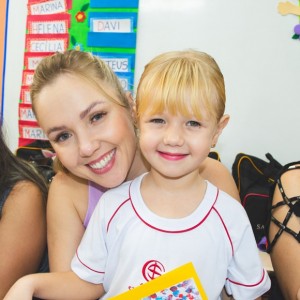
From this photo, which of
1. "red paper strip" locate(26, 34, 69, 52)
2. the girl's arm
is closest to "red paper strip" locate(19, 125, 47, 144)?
"red paper strip" locate(26, 34, 69, 52)

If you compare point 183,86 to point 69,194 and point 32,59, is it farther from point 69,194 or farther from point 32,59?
point 32,59

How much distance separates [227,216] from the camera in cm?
80

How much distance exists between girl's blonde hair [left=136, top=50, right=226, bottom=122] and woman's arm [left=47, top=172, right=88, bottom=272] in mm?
387

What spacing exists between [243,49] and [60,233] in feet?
5.18

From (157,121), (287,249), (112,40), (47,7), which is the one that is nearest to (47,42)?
(47,7)

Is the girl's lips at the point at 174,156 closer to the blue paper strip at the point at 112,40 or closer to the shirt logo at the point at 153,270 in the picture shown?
the shirt logo at the point at 153,270

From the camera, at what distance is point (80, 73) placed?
3.07ft

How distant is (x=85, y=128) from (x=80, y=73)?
Result: 16cm

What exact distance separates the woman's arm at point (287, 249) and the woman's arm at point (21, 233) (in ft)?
2.51

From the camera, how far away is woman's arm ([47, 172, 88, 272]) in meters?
0.97

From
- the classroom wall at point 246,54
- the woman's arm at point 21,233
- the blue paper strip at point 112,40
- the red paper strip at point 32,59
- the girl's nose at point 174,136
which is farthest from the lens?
the red paper strip at point 32,59

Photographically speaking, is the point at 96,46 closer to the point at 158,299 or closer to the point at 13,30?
the point at 13,30

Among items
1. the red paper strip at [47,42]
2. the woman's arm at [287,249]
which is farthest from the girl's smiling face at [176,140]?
the red paper strip at [47,42]

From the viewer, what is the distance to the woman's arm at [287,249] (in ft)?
3.42
